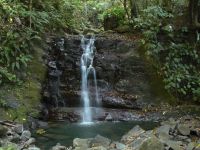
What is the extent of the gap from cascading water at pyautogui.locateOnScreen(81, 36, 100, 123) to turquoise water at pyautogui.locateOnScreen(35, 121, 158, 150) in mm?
951

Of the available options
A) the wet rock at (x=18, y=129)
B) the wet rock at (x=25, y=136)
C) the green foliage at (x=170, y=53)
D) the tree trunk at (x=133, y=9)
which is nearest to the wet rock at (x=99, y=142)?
the wet rock at (x=25, y=136)

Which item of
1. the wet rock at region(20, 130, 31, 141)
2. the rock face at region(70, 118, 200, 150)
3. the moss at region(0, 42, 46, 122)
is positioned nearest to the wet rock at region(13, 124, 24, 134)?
the wet rock at region(20, 130, 31, 141)

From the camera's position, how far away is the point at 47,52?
14305 mm

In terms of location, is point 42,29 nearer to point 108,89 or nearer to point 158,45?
point 108,89

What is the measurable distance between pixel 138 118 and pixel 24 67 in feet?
13.9

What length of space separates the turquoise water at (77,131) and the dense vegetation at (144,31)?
7.35ft

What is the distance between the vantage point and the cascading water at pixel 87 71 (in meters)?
13.4

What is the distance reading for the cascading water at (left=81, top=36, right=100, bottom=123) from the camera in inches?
526

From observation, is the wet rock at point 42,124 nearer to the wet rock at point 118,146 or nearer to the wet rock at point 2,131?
the wet rock at point 2,131

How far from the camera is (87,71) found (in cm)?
1445

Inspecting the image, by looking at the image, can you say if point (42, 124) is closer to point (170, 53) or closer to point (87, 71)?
point (87, 71)

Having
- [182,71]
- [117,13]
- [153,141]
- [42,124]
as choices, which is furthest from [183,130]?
[117,13]

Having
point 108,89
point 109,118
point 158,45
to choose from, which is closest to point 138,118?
point 109,118

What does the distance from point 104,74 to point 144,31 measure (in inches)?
103
